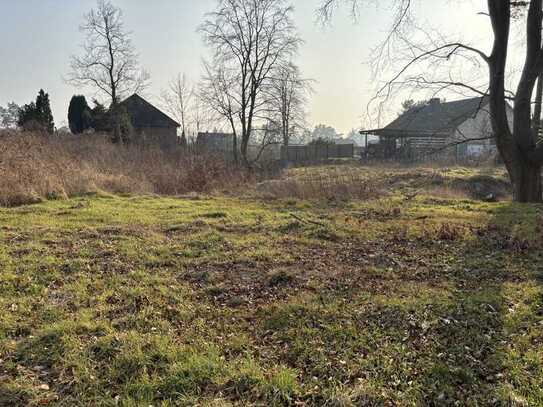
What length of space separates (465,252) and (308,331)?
133 inches

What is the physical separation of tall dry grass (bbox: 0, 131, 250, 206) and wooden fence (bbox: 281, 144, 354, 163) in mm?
17475

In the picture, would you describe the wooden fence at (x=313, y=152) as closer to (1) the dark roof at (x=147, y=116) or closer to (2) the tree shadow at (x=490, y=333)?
(1) the dark roof at (x=147, y=116)

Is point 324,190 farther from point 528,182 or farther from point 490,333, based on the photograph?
point 490,333

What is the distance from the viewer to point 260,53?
23891 mm

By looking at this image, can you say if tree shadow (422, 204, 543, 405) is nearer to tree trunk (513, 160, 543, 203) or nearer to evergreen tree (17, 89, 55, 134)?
tree trunk (513, 160, 543, 203)

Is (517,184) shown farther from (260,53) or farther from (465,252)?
(260,53)

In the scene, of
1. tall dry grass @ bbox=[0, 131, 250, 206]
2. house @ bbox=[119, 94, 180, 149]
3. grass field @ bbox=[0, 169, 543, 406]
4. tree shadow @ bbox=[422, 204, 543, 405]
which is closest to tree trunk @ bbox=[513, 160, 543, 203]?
grass field @ bbox=[0, 169, 543, 406]

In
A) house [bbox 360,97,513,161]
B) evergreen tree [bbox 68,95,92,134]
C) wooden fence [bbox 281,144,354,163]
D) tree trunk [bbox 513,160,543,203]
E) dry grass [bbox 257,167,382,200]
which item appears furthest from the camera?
wooden fence [bbox 281,144,354,163]

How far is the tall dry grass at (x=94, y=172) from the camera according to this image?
1023cm

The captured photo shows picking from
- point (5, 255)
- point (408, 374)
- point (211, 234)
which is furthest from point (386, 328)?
point (5, 255)

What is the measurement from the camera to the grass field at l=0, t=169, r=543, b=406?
8.95 feet

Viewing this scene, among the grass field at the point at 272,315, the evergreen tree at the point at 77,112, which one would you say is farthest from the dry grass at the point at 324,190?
the evergreen tree at the point at 77,112

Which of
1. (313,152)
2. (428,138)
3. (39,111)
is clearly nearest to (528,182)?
(428,138)

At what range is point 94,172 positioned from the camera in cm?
1306
